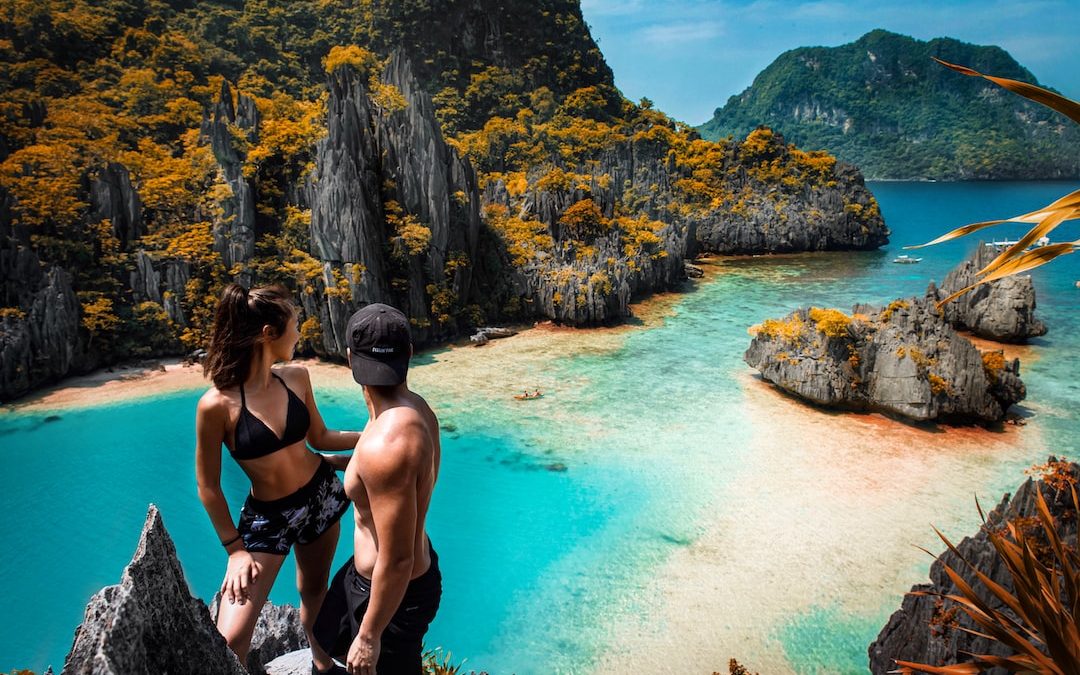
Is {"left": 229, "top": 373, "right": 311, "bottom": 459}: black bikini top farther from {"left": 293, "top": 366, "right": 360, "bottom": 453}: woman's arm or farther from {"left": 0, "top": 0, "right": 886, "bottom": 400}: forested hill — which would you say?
{"left": 0, "top": 0, "right": 886, "bottom": 400}: forested hill

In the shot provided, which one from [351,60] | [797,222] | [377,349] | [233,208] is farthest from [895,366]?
[351,60]

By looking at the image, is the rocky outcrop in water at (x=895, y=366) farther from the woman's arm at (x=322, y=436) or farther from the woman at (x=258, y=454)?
the woman at (x=258, y=454)

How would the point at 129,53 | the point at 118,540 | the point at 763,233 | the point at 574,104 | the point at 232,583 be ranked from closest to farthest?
the point at 232,583, the point at 118,540, the point at 129,53, the point at 763,233, the point at 574,104

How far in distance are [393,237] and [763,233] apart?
2977 cm

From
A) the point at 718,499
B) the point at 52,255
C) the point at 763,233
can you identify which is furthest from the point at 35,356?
the point at 763,233

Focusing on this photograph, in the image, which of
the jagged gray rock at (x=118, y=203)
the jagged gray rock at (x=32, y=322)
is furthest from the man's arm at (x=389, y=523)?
the jagged gray rock at (x=118, y=203)

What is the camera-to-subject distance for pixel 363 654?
2.65 m

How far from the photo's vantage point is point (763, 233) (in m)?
42.0

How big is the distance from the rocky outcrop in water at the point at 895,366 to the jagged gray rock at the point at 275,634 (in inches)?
536

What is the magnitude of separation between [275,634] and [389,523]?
112 inches

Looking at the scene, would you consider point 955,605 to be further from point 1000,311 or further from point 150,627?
point 1000,311

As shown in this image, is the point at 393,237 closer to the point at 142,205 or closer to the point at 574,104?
the point at 142,205

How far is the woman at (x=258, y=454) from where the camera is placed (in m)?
3.10

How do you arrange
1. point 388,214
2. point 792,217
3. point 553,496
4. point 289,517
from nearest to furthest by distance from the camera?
1. point 289,517
2. point 553,496
3. point 388,214
4. point 792,217
